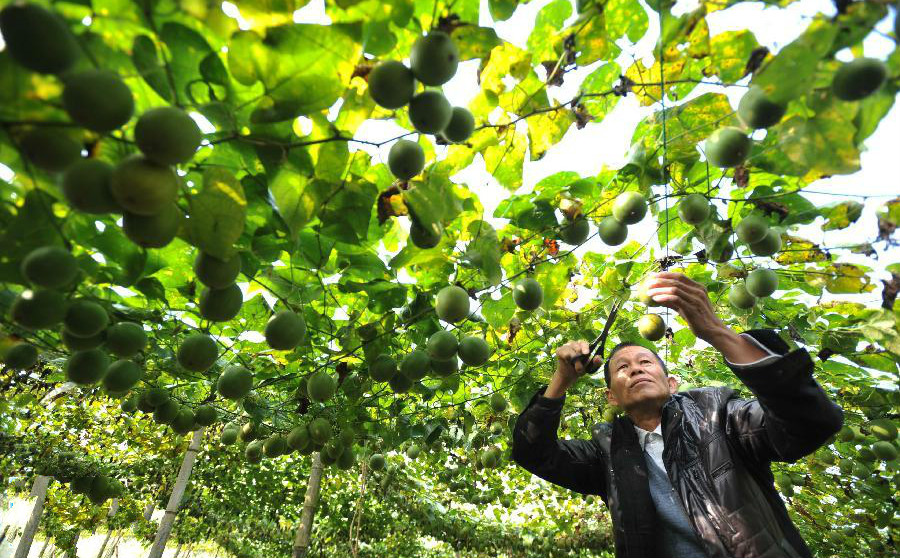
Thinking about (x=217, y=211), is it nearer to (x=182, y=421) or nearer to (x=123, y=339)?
(x=123, y=339)

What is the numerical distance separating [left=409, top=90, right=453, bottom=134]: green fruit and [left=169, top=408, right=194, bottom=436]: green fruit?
3.36 meters

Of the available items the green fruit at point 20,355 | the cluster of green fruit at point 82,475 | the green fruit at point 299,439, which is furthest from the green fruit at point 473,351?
the cluster of green fruit at point 82,475

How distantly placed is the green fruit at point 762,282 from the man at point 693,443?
42 cm

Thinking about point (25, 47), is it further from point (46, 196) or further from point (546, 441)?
point (546, 441)

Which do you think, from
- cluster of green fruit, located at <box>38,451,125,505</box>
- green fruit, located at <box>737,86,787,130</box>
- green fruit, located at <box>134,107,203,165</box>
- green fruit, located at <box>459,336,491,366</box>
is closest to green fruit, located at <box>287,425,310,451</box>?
green fruit, located at <box>459,336,491,366</box>

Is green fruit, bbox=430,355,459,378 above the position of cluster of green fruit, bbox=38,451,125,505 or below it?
above

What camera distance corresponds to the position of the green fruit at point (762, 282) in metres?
2.34

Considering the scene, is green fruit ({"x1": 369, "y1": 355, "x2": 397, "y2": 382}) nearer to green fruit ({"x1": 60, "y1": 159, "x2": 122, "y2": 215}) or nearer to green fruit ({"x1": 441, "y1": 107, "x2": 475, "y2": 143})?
green fruit ({"x1": 441, "y1": 107, "x2": 475, "y2": 143})

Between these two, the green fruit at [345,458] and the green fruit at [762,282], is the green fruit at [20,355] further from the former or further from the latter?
the green fruit at [762,282]

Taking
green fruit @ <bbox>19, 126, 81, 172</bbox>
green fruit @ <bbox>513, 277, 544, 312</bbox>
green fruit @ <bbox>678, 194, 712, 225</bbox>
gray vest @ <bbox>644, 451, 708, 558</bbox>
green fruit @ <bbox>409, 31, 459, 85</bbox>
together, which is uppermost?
green fruit @ <bbox>678, 194, 712, 225</bbox>

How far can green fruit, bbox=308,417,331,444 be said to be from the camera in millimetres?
3709

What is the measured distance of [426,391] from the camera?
3.90 meters

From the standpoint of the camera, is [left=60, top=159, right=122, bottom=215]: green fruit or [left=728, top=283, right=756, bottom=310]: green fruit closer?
[left=60, top=159, right=122, bottom=215]: green fruit

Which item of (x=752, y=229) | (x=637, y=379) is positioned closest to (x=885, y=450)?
(x=637, y=379)
